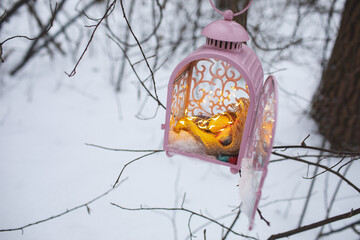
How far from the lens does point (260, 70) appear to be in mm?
1056

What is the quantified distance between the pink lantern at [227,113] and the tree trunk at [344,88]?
1.29 meters

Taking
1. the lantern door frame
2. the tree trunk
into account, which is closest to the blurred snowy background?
the tree trunk

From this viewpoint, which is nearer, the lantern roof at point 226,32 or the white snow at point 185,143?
the lantern roof at point 226,32

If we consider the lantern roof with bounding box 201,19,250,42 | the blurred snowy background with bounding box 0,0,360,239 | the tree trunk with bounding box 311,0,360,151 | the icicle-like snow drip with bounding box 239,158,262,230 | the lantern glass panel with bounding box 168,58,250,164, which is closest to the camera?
the icicle-like snow drip with bounding box 239,158,262,230

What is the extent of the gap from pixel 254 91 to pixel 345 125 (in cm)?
189

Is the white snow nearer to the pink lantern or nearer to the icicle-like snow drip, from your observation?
the pink lantern

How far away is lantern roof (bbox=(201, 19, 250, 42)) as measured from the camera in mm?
895

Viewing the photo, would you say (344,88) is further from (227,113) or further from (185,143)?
(185,143)

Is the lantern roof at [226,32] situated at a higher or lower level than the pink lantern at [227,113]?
higher

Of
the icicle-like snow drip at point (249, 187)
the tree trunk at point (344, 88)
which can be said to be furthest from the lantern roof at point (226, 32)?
the tree trunk at point (344, 88)

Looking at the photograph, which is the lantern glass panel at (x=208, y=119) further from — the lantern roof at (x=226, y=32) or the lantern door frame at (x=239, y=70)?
the lantern roof at (x=226, y=32)

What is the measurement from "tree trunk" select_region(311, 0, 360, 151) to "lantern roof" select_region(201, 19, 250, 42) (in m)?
1.56

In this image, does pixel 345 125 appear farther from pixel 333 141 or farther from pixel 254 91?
pixel 254 91

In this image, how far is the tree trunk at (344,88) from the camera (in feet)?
7.22
